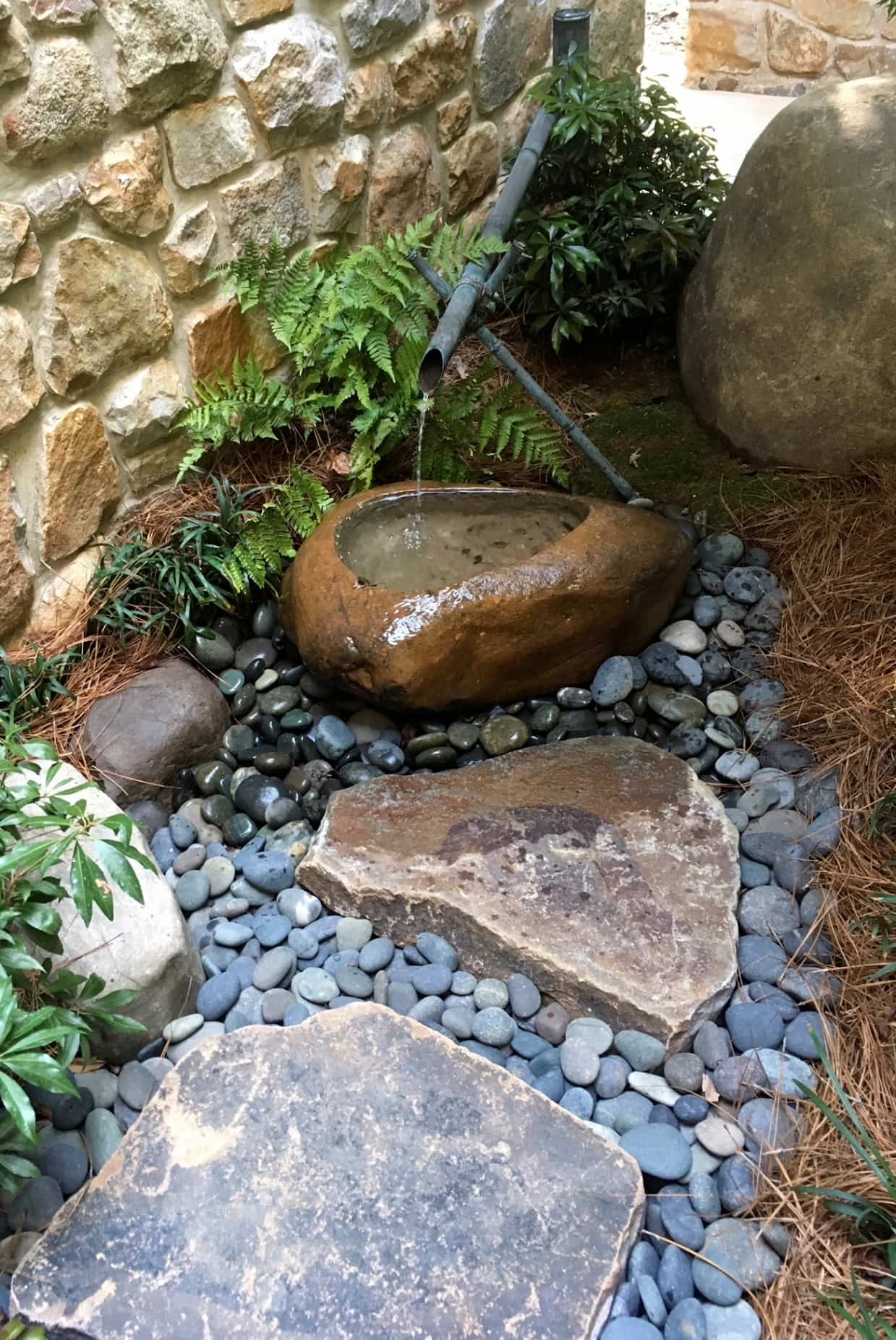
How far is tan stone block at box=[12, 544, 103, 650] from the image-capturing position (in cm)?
260

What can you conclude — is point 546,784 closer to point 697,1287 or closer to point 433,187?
point 697,1287

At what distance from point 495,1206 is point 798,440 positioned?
220cm

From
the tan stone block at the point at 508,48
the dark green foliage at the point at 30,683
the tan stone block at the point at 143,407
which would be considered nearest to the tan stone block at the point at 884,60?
the tan stone block at the point at 508,48

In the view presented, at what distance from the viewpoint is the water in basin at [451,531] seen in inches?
108

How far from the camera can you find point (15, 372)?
7.68ft

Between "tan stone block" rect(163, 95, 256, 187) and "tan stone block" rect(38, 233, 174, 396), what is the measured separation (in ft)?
0.82

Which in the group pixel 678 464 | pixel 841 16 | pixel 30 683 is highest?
pixel 841 16

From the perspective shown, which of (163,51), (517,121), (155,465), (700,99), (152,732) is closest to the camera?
(163,51)

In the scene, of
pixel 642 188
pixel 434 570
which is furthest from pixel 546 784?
pixel 642 188

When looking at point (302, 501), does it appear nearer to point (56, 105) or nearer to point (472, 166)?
point (56, 105)

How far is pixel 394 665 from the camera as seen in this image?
2.42 meters

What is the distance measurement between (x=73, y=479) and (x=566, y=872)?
1.47 metres

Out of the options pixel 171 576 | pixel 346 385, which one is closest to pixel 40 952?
pixel 171 576

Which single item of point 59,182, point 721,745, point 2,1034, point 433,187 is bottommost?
point 721,745
